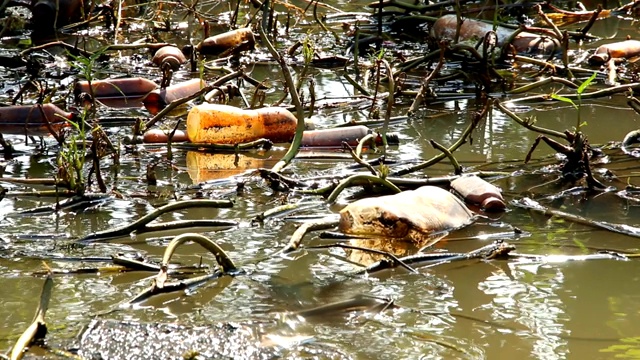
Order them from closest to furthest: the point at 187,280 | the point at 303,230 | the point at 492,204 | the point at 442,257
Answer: the point at 187,280 < the point at 442,257 < the point at 303,230 < the point at 492,204

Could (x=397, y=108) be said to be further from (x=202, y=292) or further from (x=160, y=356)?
(x=160, y=356)

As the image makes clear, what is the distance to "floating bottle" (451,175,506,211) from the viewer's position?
14.7 feet

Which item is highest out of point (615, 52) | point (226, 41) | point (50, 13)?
point (50, 13)

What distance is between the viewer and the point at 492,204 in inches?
176

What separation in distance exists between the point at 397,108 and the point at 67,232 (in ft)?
9.86

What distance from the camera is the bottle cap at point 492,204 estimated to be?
4.48 m

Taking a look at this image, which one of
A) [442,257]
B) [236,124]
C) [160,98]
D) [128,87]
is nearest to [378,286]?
[442,257]

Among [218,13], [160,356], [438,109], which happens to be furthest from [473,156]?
[218,13]

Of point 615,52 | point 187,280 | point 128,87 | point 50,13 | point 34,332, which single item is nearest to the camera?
point 34,332

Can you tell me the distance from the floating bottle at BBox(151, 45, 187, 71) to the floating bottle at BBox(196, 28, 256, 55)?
1.33 feet

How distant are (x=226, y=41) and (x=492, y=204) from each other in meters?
4.90

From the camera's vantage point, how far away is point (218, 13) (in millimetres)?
11117

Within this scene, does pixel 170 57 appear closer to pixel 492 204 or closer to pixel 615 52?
pixel 615 52

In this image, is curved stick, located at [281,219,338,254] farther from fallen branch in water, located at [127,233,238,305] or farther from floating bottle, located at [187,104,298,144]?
floating bottle, located at [187,104,298,144]
